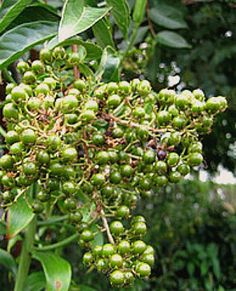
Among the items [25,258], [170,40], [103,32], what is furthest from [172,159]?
[170,40]

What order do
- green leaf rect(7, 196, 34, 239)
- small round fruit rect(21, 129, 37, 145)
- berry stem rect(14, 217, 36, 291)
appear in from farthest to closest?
berry stem rect(14, 217, 36, 291) → green leaf rect(7, 196, 34, 239) → small round fruit rect(21, 129, 37, 145)

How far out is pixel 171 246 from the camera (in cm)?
375

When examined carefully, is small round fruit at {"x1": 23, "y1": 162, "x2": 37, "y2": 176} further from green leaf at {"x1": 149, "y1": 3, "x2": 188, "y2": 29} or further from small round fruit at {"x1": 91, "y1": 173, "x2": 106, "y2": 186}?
green leaf at {"x1": 149, "y1": 3, "x2": 188, "y2": 29}

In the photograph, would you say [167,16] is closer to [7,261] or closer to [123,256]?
[7,261]

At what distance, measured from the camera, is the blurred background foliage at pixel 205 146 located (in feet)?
5.20

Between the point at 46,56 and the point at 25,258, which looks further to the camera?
the point at 25,258

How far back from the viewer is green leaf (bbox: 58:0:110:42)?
704 mm

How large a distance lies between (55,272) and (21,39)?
15.3 inches

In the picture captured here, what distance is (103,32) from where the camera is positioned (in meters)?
0.89

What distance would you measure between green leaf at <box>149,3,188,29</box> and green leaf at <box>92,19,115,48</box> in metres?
0.70

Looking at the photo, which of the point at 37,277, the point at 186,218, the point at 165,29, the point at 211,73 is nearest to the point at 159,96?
the point at 37,277

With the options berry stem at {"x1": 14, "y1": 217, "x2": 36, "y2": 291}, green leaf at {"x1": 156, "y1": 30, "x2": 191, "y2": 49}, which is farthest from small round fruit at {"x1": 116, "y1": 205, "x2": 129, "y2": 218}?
green leaf at {"x1": 156, "y1": 30, "x2": 191, "y2": 49}

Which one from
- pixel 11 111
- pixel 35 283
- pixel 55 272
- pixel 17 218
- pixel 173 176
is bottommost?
pixel 35 283

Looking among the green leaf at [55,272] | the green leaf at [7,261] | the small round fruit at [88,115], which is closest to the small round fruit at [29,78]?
the small round fruit at [88,115]
